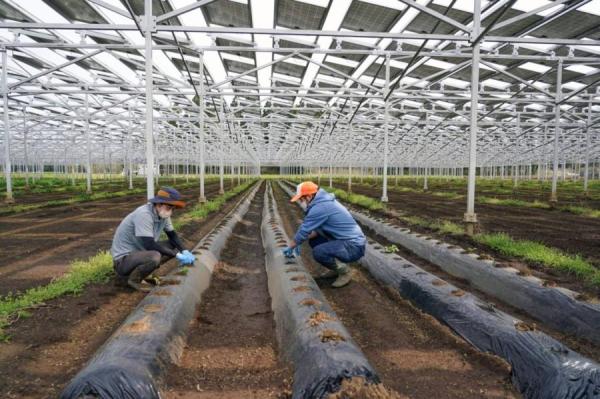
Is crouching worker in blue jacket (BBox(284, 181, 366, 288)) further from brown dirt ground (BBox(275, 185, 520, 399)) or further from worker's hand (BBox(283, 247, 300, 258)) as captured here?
brown dirt ground (BBox(275, 185, 520, 399))

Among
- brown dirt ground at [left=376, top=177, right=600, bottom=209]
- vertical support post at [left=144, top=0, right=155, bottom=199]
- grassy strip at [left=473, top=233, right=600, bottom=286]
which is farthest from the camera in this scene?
brown dirt ground at [left=376, top=177, right=600, bottom=209]

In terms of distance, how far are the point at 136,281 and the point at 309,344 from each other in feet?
8.79

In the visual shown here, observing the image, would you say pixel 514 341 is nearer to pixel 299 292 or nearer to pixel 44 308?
pixel 299 292

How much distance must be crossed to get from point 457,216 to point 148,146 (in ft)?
27.3

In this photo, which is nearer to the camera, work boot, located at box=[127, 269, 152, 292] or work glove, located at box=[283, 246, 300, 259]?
work boot, located at box=[127, 269, 152, 292]

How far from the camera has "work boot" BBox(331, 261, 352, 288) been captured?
5074 mm

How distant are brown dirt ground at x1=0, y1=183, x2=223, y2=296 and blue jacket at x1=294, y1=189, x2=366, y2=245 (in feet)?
10.6

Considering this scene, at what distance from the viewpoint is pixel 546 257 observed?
5.71 m

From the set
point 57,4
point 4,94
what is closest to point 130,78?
point 4,94

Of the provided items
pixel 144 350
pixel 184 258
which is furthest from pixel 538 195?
pixel 144 350

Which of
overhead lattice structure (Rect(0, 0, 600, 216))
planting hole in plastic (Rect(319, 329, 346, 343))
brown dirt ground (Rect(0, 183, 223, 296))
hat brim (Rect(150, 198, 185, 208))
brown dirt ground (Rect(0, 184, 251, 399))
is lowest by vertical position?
brown dirt ground (Rect(0, 184, 251, 399))

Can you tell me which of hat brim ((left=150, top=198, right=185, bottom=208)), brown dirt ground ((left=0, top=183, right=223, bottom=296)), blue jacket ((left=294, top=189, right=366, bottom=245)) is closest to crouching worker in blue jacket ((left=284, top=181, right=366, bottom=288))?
blue jacket ((left=294, top=189, right=366, bottom=245))

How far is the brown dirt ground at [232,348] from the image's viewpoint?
2.73 metres

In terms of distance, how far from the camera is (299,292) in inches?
153
